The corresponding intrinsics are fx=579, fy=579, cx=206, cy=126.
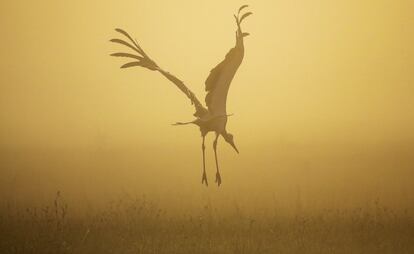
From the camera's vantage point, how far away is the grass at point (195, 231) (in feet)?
12.0

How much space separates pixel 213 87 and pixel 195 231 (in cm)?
96

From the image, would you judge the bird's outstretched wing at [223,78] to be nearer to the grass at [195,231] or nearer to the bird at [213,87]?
the bird at [213,87]

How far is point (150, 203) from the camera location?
158 inches

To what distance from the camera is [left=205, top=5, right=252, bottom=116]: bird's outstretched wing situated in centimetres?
370

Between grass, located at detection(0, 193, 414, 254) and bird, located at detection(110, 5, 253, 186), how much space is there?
0.38 m

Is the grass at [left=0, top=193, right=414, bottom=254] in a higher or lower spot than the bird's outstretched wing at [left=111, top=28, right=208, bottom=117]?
lower

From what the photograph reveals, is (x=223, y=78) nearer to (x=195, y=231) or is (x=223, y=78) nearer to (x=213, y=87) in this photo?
(x=213, y=87)

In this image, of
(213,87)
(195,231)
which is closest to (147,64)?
(213,87)

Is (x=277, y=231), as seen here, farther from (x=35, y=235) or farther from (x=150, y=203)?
(x=35, y=235)

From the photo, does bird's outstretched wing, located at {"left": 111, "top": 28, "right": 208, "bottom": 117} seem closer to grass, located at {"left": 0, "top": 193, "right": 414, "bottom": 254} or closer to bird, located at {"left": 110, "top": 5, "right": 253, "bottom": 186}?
bird, located at {"left": 110, "top": 5, "right": 253, "bottom": 186}

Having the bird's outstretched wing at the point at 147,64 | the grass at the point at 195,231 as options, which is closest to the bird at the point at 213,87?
the bird's outstretched wing at the point at 147,64

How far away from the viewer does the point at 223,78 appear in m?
3.83

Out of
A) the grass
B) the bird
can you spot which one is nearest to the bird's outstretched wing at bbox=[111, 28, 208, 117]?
the bird

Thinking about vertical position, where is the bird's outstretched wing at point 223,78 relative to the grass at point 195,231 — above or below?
above
